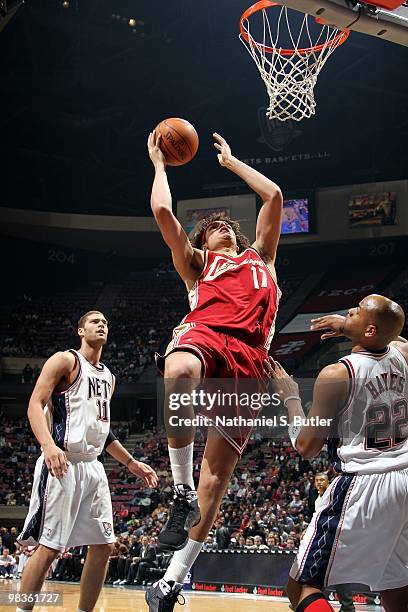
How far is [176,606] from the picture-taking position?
9211mm

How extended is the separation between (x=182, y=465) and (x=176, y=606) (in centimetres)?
608

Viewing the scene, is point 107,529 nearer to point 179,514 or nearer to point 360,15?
point 179,514

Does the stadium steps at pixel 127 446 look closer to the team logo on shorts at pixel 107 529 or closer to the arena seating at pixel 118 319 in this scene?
the arena seating at pixel 118 319

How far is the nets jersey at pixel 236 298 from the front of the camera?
13.9 ft

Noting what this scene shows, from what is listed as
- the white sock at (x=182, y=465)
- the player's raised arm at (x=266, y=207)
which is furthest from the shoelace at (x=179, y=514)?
the player's raised arm at (x=266, y=207)

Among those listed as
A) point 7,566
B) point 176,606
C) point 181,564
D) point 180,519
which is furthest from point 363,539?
point 7,566

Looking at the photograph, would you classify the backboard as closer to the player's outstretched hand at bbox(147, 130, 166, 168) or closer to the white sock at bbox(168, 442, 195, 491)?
the player's outstretched hand at bbox(147, 130, 166, 168)

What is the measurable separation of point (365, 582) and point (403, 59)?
22212 mm

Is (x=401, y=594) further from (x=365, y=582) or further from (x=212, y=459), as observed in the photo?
(x=212, y=459)

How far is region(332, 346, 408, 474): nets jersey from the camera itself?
3.62 m

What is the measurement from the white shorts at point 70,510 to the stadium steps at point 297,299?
2031 cm

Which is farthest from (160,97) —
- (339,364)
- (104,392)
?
(339,364)

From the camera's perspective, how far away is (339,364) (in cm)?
367

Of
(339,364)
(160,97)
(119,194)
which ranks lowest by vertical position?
(339,364)
